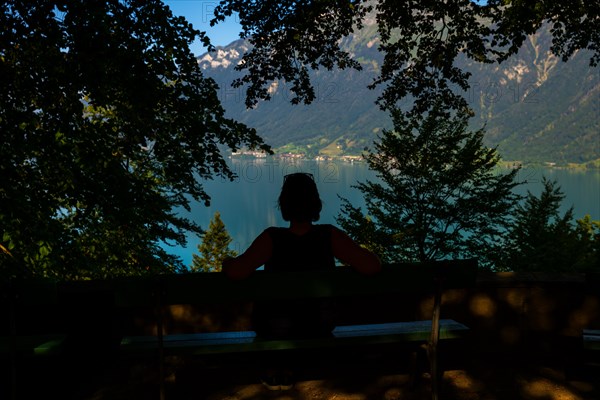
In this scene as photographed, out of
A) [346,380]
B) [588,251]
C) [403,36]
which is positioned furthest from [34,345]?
[588,251]

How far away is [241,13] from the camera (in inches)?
379

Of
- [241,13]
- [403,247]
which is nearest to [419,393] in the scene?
[241,13]

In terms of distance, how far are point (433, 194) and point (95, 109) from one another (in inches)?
836

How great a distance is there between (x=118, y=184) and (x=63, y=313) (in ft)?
10.6

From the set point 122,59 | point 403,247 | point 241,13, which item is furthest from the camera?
point 403,247

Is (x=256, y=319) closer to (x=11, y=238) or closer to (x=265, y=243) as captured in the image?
(x=265, y=243)

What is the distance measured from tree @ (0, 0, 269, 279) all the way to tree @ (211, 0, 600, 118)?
3139 millimetres

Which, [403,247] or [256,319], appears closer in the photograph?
[256,319]

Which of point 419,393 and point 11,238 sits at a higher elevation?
point 11,238

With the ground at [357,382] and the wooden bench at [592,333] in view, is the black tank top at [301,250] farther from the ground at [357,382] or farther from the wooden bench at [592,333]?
the wooden bench at [592,333]

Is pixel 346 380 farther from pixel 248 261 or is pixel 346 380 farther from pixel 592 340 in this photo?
pixel 592 340

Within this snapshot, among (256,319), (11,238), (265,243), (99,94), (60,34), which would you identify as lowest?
(256,319)

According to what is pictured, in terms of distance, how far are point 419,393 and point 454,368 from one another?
0.59 m

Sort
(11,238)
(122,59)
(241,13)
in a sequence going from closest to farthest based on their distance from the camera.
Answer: (122,59)
(11,238)
(241,13)
